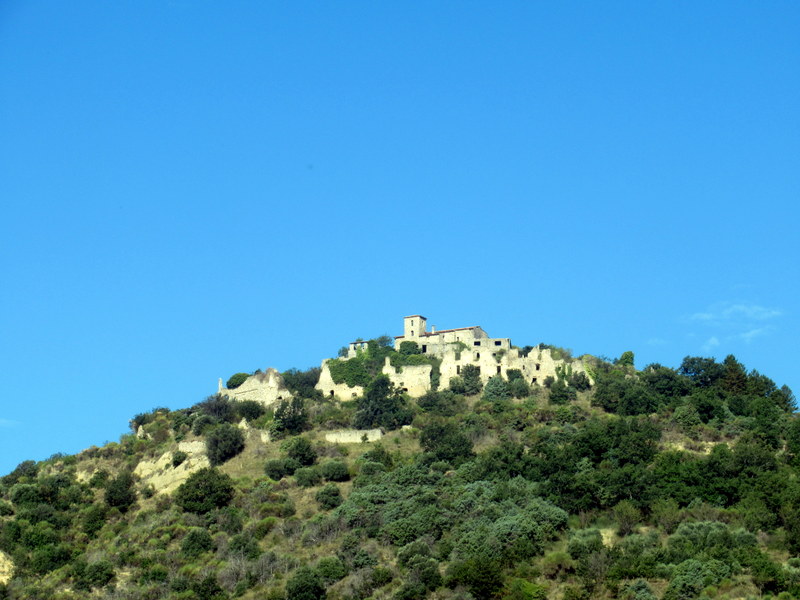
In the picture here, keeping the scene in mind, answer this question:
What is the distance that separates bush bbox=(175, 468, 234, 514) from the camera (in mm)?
55281

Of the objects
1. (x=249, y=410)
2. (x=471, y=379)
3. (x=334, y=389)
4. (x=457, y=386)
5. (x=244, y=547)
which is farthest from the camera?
(x=334, y=389)

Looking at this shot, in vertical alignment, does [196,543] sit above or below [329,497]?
below

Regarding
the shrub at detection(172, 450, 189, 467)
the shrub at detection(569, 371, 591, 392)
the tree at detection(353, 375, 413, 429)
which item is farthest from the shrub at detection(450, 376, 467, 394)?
the shrub at detection(172, 450, 189, 467)

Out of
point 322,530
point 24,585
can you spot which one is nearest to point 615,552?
point 322,530

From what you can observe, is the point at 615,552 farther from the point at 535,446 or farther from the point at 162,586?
the point at 162,586

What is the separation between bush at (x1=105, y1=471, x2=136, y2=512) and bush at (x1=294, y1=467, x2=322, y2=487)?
786 cm

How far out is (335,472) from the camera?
188 feet

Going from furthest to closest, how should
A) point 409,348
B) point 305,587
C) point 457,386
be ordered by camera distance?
point 409,348 < point 457,386 < point 305,587

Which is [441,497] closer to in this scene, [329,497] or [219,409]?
[329,497]

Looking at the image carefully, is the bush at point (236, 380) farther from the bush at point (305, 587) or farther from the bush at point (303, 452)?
Answer: the bush at point (305, 587)

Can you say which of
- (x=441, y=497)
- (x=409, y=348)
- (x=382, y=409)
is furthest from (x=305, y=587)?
(x=409, y=348)

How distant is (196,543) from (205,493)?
4.10 m

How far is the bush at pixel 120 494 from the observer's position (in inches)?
2267

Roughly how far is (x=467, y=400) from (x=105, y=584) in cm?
2465
